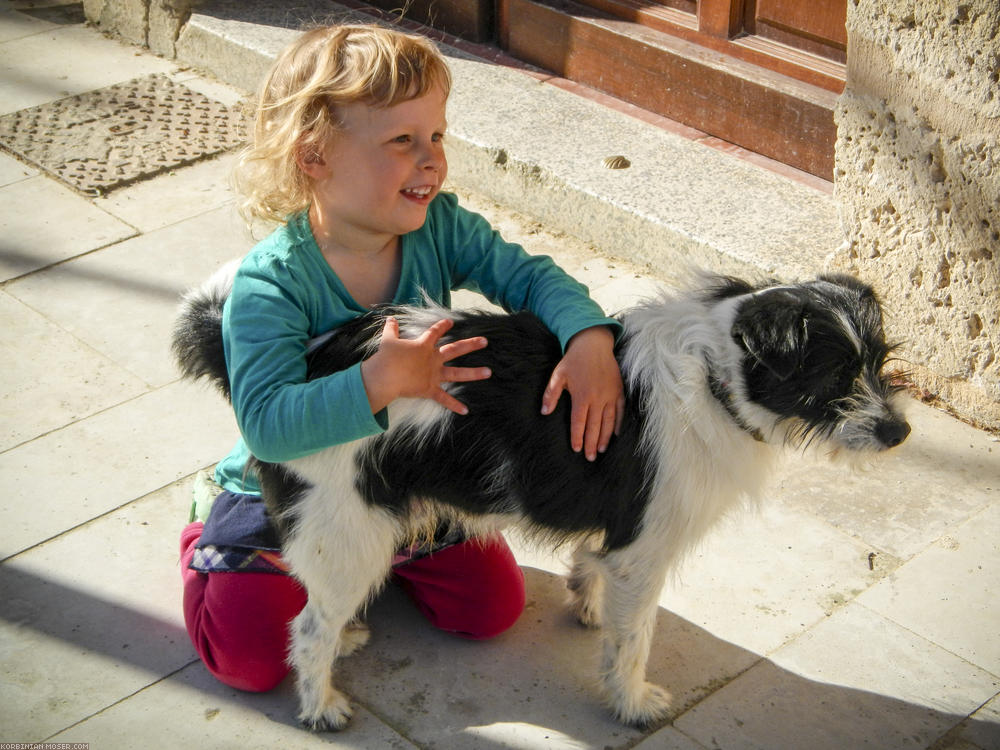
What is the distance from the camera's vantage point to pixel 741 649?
283cm

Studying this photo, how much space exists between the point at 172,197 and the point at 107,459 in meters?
1.73

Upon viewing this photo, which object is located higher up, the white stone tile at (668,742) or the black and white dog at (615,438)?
the black and white dog at (615,438)

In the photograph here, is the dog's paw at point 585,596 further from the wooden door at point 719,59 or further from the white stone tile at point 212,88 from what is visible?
the white stone tile at point 212,88

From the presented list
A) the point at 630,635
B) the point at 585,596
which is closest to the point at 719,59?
the point at 585,596

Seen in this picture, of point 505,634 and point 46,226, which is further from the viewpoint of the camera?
point 46,226

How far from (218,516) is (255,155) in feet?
3.02

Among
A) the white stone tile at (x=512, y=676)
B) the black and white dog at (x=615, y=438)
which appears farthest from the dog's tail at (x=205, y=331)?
the white stone tile at (x=512, y=676)

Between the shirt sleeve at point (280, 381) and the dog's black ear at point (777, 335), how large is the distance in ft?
2.52

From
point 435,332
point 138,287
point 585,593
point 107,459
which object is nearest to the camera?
point 435,332

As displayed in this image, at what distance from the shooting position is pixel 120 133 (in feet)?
16.9

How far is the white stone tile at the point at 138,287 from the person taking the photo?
12.8ft

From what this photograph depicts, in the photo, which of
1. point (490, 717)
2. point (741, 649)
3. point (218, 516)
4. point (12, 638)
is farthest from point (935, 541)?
point (12, 638)

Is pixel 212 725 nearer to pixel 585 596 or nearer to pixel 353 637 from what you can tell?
pixel 353 637

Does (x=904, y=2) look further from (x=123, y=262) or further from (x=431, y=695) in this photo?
(x=123, y=262)
